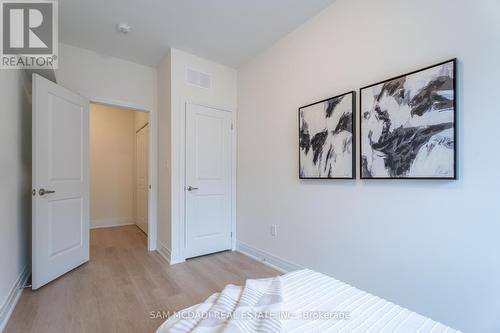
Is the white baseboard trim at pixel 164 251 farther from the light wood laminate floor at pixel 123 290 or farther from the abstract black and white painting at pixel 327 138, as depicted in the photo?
the abstract black and white painting at pixel 327 138

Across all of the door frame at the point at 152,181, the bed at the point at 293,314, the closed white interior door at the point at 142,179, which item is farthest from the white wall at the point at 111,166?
the bed at the point at 293,314

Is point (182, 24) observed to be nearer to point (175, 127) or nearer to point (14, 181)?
point (175, 127)

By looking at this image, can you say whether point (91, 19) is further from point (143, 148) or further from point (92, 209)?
point (92, 209)

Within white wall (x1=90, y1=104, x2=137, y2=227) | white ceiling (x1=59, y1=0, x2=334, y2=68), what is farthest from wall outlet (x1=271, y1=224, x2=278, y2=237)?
white wall (x1=90, y1=104, x2=137, y2=227)

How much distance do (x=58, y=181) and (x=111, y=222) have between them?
2.77 m

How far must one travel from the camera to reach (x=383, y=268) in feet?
5.89

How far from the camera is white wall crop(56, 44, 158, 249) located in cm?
285

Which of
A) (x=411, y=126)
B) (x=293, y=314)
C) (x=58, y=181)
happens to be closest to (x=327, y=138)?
(x=411, y=126)

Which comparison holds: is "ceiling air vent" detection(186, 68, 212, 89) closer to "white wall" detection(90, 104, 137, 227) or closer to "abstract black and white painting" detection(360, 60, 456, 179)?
"abstract black and white painting" detection(360, 60, 456, 179)

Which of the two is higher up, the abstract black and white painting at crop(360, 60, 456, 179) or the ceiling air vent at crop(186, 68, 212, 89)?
the ceiling air vent at crop(186, 68, 212, 89)

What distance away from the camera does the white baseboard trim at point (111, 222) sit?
4.71 meters

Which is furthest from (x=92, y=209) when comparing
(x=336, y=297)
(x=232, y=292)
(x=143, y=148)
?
(x=336, y=297)

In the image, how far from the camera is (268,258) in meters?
2.87

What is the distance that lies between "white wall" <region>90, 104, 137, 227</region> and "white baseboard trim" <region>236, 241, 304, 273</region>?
2976 mm
